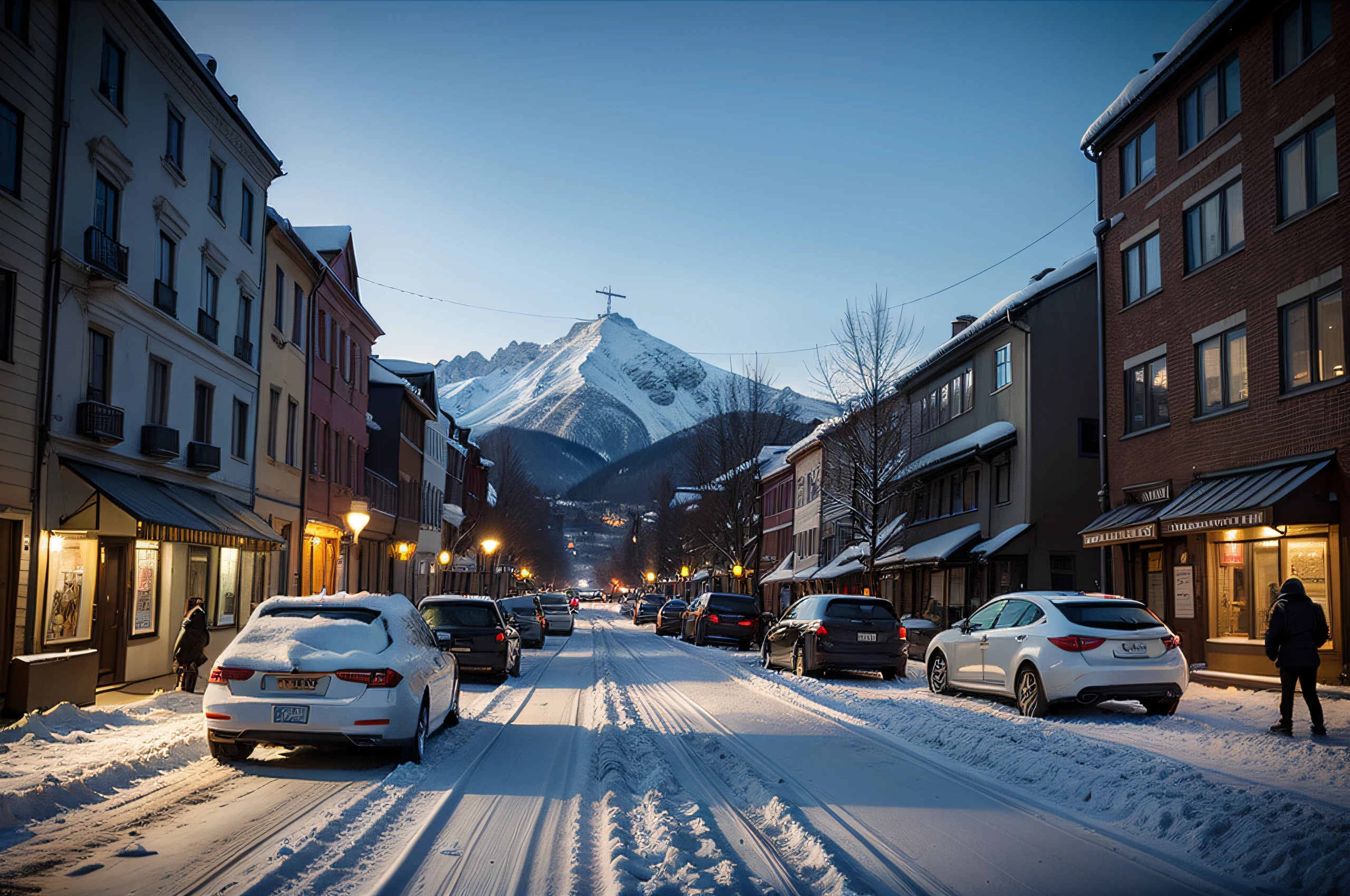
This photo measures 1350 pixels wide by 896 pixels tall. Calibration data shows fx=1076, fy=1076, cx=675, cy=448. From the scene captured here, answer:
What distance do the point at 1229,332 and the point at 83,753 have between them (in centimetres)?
1905

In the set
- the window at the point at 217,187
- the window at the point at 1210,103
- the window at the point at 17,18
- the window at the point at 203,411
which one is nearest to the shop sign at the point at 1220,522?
the window at the point at 1210,103

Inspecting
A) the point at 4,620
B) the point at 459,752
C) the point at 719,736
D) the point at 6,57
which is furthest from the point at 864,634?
the point at 6,57

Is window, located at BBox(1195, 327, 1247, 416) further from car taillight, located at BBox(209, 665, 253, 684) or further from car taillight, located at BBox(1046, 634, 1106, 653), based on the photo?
car taillight, located at BBox(209, 665, 253, 684)

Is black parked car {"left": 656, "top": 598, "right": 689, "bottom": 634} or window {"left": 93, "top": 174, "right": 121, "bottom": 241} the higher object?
window {"left": 93, "top": 174, "right": 121, "bottom": 241}

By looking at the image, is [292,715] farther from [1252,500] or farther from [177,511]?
[1252,500]

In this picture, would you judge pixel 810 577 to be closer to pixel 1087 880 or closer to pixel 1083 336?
pixel 1083 336

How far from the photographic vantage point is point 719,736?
38.7ft

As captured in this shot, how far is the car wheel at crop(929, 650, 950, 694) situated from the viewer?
649 inches

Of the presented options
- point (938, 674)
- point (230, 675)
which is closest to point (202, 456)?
point (230, 675)

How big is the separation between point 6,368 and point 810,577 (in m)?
37.2

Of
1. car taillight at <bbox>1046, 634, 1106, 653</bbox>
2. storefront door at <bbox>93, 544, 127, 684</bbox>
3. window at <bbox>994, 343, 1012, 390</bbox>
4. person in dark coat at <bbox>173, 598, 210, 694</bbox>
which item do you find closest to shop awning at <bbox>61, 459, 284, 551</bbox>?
storefront door at <bbox>93, 544, 127, 684</bbox>

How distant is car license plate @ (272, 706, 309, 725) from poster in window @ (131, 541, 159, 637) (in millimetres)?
11122

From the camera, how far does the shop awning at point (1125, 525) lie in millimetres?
20562

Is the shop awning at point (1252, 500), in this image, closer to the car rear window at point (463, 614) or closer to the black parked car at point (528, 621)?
the car rear window at point (463, 614)
